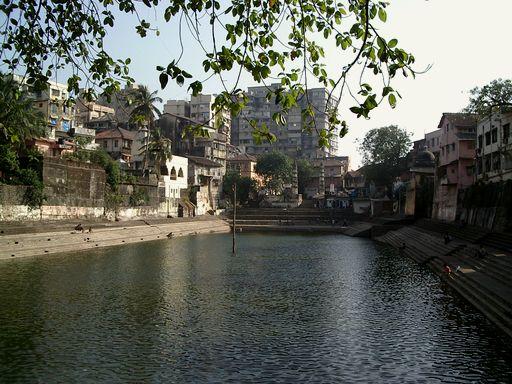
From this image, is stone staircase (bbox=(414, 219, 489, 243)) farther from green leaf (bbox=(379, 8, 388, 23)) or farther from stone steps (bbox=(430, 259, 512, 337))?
green leaf (bbox=(379, 8, 388, 23))

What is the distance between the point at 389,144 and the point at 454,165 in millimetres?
27422

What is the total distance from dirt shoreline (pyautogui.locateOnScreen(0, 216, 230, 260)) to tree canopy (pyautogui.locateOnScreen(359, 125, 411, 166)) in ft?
102

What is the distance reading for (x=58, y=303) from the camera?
53.3 feet

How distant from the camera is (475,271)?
21.2 meters

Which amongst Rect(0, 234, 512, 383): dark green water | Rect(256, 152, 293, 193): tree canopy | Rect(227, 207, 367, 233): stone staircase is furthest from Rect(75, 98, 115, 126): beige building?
Rect(0, 234, 512, 383): dark green water

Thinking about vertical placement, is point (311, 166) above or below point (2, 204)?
above

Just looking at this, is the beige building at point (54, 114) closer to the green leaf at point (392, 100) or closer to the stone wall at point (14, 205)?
the stone wall at point (14, 205)

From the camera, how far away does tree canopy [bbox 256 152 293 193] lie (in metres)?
85.4

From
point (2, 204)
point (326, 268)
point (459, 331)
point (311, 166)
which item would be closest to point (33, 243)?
point (2, 204)

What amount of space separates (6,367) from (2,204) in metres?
27.2

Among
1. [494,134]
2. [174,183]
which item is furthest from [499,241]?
[174,183]

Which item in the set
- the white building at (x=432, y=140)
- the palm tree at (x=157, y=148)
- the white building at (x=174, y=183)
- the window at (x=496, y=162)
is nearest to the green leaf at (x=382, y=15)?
the window at (x=496, y=162)

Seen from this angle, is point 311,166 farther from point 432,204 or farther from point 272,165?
point 432,204

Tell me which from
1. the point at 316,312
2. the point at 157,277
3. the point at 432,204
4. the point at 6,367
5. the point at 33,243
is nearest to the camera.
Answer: the point at 6,367
